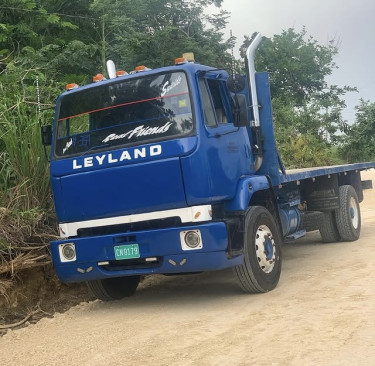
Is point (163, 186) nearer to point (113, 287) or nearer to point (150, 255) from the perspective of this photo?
point (150, 255)

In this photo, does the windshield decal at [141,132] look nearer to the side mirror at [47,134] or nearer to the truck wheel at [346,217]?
the side mirror at [47,134]

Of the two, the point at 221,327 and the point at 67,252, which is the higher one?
the point at 67,252

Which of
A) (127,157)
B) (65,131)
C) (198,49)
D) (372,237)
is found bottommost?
(372,237)

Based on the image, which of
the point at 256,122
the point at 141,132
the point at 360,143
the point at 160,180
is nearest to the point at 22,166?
the point at 141,132

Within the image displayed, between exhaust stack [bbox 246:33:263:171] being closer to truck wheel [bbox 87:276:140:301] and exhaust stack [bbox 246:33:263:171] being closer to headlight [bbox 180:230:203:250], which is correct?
headlight [bbox 180:230:203:250]

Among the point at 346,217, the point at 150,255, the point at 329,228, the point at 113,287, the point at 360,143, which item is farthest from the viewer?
the point at 360,143

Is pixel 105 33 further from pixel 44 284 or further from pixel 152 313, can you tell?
pixel 152 313

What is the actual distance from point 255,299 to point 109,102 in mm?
2552

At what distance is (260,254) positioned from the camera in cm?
595

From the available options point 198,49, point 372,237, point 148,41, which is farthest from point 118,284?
point 198,49

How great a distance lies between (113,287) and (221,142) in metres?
2.29

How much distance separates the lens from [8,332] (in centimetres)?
563

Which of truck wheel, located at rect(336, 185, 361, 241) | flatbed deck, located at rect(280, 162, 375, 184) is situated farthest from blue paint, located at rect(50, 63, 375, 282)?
truck wheel, located at rect(336, 185, 361, 241)

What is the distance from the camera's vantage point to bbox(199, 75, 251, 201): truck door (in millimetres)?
5449
